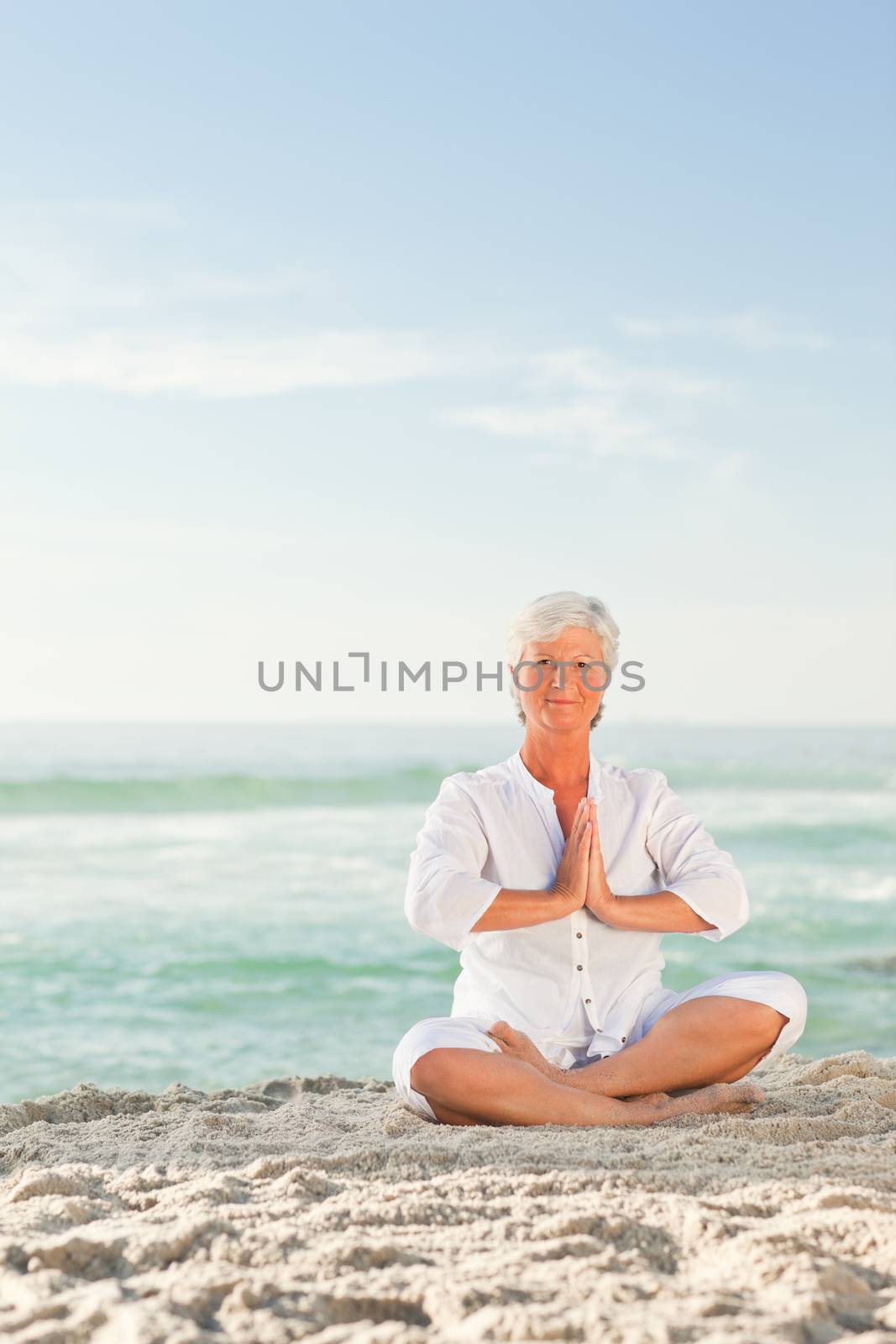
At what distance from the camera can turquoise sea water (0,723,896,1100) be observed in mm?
6020

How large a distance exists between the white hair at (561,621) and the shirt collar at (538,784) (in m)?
0.29

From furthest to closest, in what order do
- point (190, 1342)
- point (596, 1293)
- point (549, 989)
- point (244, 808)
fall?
point (244, 808), point (549, 989), point (596, 1293), point (190, 1342)

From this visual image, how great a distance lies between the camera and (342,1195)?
226cm

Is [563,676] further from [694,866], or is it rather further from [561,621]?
[694,866]

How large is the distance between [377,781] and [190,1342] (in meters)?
21.1

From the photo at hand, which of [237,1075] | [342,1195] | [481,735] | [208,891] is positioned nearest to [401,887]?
[208,891]

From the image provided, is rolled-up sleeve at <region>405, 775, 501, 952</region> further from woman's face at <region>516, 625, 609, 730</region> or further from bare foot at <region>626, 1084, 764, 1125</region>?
bare foot at <region>626, 1084, 764, 1125</region>

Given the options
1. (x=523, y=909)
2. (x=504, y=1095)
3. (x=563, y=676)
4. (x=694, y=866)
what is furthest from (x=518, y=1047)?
(x=563, y=676)

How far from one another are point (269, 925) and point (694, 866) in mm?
6154

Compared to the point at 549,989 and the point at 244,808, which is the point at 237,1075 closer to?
the point at 549,989

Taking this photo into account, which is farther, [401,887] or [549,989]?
[401,887]

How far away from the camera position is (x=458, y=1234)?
203cm

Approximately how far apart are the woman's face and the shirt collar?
0.15 meters

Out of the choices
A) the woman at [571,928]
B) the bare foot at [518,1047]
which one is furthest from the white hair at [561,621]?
the bare foot at [518,1047]
